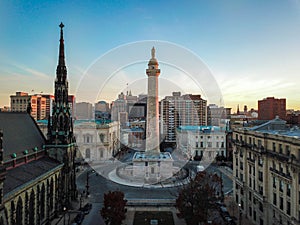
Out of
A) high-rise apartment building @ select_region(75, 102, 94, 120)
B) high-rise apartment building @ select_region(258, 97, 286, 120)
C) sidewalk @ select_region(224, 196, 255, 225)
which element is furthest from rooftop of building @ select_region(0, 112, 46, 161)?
high-rise apartment building @ select_region(75, 102, 94, 120)

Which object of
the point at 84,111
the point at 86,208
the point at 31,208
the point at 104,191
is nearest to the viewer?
the point at 31,208

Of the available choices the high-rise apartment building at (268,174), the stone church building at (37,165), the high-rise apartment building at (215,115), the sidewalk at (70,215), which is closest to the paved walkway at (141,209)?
the sidewalk at (70,215)

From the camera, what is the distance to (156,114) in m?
56.6

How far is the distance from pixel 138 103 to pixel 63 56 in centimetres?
15527

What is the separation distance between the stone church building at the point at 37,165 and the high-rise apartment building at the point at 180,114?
94870 millimetres

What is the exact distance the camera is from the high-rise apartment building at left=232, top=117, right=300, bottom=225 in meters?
27.0

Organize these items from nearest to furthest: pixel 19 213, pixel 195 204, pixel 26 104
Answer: pixel 19 213 → pixel 195 204 → pixel 26 104

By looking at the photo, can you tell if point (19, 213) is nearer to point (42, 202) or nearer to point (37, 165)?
point (42, 202)

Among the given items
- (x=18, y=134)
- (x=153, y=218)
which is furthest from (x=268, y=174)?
(x=18, y=134)

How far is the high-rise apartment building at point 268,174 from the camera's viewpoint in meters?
27.0

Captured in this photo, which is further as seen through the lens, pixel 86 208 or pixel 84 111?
pixel 84 111

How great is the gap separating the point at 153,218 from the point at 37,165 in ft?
56.4

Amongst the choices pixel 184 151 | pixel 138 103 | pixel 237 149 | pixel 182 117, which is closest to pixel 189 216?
pixel 237 149

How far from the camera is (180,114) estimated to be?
13862cm
